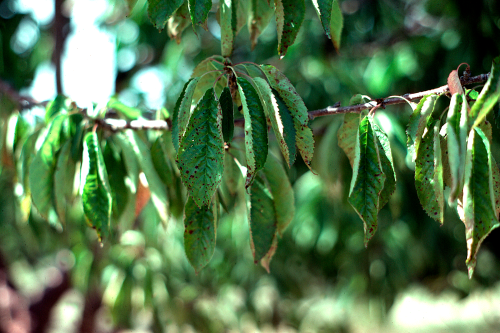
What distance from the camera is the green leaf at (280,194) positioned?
31.7 inches

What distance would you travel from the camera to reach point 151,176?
0.86m

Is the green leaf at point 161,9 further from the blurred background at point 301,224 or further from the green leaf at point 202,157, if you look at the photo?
the blurred background at point 301,224

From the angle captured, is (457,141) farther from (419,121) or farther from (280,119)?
(280,119)

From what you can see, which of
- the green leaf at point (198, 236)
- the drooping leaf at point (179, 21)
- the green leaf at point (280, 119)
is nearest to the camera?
the green leaf at point (280, 119)

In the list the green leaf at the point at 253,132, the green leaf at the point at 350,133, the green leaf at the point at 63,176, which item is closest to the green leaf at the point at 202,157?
the green leaf at the point at 253,132

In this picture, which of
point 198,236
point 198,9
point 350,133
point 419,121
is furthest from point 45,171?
point 419,121

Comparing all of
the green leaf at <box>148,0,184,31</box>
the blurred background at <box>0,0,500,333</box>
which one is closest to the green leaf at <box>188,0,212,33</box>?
the green leaf at <box>148,0,184,31</box>

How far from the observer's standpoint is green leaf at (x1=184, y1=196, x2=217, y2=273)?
691 mm

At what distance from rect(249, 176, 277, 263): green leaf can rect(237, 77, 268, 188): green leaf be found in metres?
0.20

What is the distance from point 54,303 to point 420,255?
99.4 inches

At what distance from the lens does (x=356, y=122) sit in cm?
73

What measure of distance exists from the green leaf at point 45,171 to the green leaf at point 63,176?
1 centimetres

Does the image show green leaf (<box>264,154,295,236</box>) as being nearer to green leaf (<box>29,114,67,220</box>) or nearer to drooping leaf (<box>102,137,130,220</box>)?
drooping leaf (<box>102,137,130,220</box>)

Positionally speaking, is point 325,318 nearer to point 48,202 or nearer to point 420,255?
point 420,255
